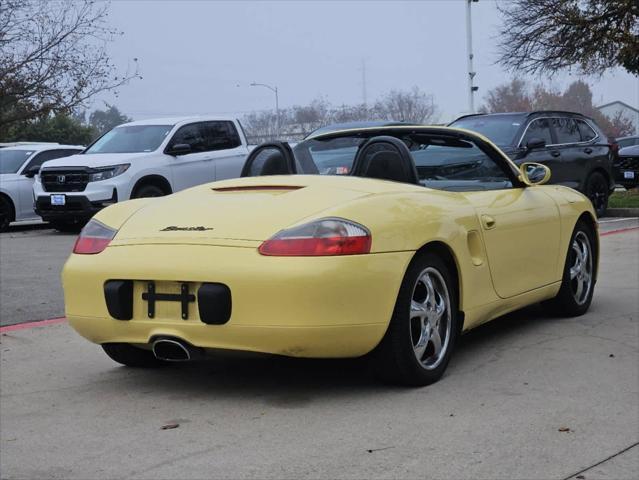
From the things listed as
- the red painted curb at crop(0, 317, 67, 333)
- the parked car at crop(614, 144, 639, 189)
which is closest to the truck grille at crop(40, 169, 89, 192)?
A: the red painted curb at crop(0, 317, 67, 333)

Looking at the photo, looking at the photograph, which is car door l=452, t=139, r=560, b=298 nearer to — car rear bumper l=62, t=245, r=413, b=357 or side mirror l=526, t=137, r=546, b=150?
car rear bumper l=62, t=245, r=413, b=357

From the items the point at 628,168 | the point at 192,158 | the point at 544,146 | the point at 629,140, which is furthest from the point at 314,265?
the point at 629,140

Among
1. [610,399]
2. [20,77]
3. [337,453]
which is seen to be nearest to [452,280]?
[610,399]

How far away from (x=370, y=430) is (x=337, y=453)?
0.34 m

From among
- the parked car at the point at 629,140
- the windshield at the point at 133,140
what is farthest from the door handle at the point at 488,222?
the parked car at the point at 629,140

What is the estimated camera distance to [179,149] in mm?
15477

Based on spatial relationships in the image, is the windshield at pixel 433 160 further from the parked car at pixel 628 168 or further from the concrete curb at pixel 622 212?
the parked car at pixel 628 168

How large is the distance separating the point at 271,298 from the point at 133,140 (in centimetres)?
1188

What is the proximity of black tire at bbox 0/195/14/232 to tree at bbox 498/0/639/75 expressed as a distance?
1427 centimetres

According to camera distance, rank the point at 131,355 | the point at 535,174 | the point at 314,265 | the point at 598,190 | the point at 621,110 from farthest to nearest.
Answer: the point at 621,110, the point at 598,190, the point at 535,174, the point at 131,355, the point at 314,265

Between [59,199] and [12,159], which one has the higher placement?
[12,159]

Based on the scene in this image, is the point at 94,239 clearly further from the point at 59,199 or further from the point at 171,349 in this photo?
the point at 59,199

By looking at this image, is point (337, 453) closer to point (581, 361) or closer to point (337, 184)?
point (337, 184)

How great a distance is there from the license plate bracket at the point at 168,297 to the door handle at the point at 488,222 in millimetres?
1850
